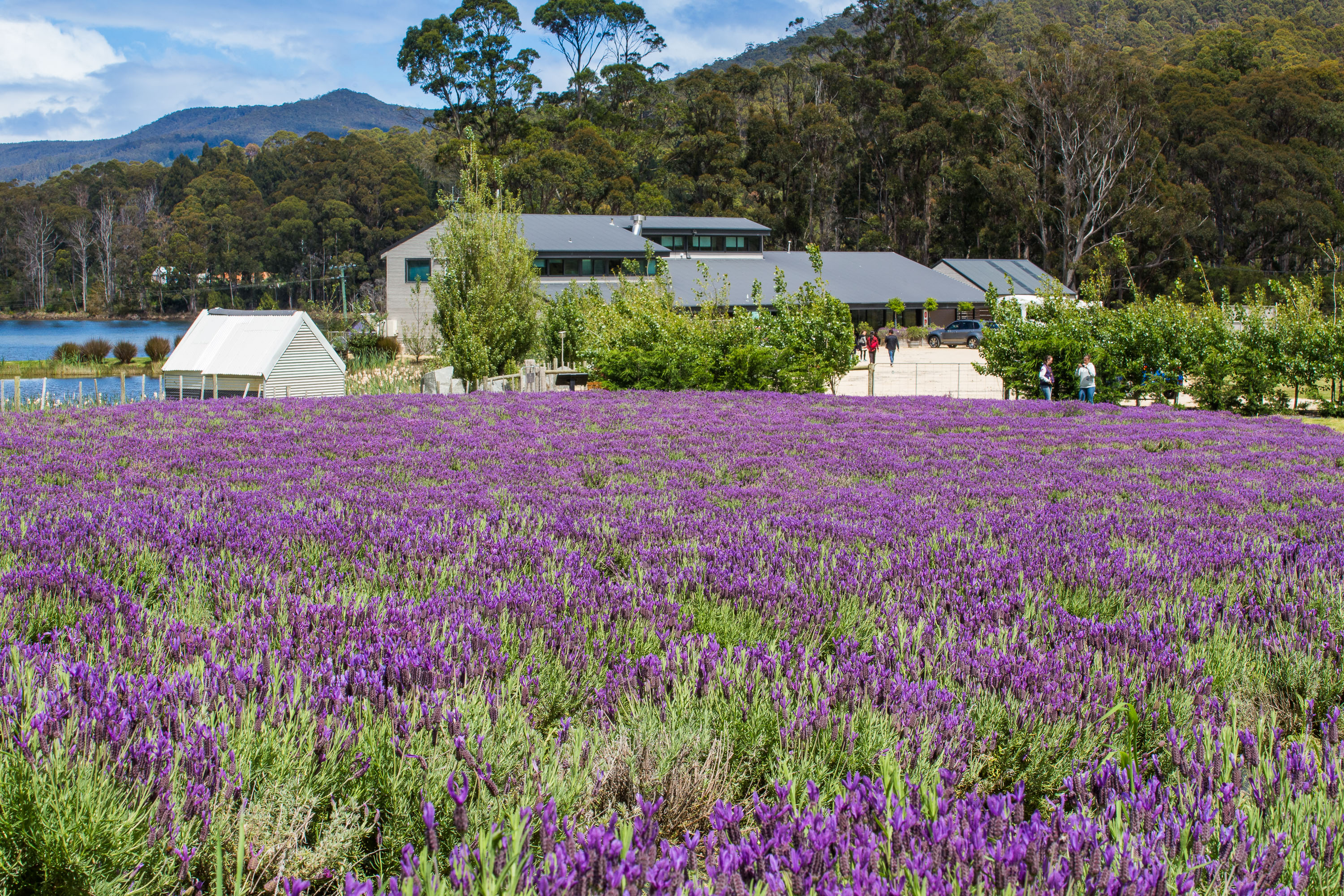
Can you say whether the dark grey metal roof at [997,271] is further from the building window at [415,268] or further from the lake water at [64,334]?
the lake water at [64,334]

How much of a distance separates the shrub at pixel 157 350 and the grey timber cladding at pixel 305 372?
Answer: 84.0 ft

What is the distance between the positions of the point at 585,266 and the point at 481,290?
34025mm

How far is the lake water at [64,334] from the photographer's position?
56031 mm

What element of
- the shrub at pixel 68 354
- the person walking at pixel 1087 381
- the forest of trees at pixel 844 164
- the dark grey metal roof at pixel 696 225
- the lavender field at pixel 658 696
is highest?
the forest of trees at pixel 844 164

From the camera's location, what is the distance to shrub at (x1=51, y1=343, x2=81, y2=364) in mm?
43719

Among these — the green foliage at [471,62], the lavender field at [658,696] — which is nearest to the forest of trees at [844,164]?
the green foliage at [471,62]

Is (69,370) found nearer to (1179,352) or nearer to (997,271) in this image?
(1179,352)

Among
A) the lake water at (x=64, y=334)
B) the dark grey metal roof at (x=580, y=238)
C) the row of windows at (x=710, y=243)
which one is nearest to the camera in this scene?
the lake water at (x=64, y=334)

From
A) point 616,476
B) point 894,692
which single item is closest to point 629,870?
point 894,692

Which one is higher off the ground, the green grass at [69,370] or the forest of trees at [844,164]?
the forest of trees at [844,164]

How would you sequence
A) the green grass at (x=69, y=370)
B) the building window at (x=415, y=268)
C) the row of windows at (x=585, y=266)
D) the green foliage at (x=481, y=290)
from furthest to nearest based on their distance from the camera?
the building window at (x=415, y=268) → the row of windows at (x=585, y=266) → the green grass at (x=69, y=370) → the green foliage at (x=481, y=290)

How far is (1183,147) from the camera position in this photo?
80.1m

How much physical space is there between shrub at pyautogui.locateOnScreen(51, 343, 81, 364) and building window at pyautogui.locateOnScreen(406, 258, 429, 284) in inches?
786

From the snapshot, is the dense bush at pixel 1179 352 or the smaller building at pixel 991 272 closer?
the dense bush at pixel 1179 352
